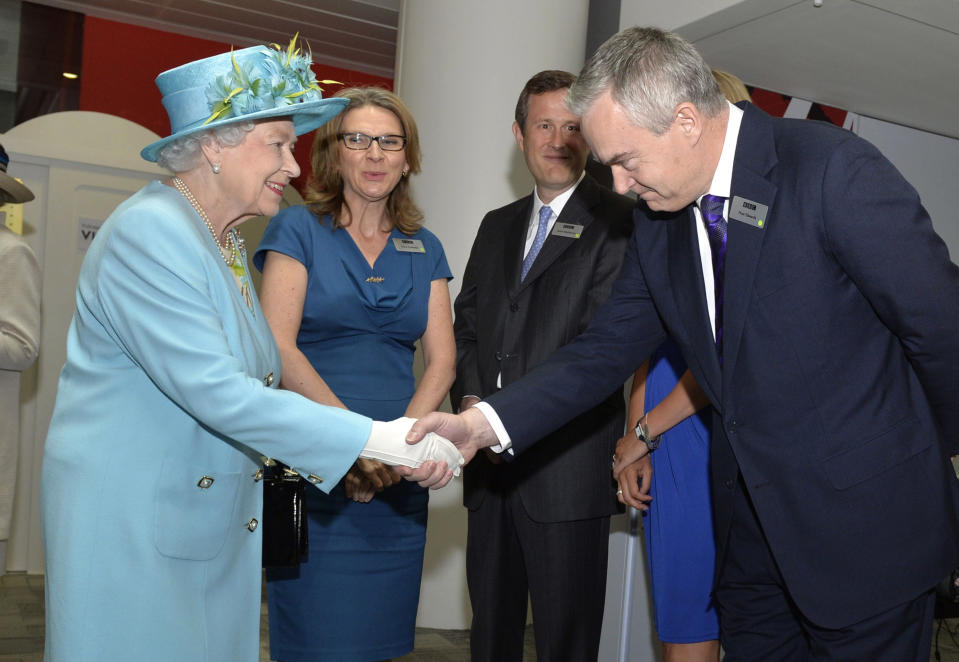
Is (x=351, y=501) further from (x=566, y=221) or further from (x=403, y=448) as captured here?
(x=566, y=221)

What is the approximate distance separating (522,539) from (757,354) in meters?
1.05

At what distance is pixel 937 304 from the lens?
162cm

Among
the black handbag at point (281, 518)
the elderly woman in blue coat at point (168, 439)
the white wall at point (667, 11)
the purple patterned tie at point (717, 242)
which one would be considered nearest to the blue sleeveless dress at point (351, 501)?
the black handbag at point (281, 518)

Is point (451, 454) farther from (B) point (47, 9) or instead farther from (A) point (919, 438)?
(B) point (47, 9)

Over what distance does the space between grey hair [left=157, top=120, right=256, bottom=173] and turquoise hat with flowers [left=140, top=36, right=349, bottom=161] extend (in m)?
0.02

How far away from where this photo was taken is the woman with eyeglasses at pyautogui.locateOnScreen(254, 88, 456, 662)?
2.63m

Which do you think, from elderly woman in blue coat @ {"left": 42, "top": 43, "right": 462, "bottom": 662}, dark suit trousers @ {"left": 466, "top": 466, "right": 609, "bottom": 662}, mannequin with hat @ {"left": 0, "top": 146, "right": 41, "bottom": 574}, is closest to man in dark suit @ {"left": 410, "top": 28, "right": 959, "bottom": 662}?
dark suit trousers @ {"left": 466, "top": 466, "right": 609, "bottom": 662}

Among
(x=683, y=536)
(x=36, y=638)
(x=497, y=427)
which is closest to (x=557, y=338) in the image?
(x=497, y=427)

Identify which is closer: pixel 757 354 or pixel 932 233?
pixel 932 233

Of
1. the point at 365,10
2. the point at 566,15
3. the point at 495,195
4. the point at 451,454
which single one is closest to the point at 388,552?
the point at 451,454

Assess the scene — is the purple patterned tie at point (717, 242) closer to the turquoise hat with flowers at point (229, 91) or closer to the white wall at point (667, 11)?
the turquoise hat with flowers at point (229, 91)

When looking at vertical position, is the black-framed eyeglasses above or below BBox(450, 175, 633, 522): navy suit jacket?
above

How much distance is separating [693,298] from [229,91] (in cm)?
105

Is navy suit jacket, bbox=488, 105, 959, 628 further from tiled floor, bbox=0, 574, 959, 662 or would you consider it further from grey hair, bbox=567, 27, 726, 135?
tiled floor, bbox=0, 574, 959, 662
